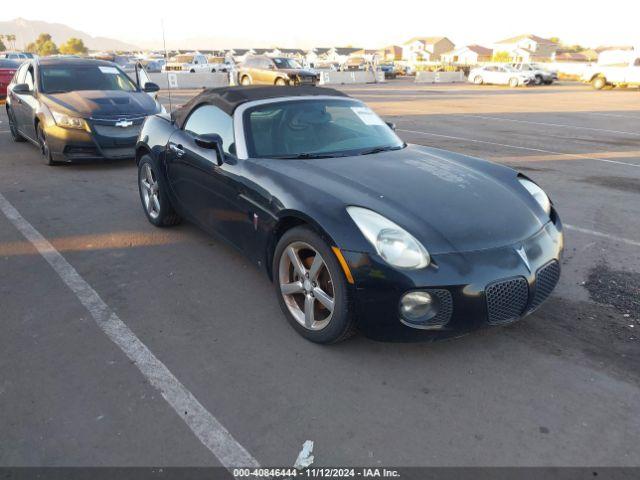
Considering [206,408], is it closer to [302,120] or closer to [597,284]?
[302,120]

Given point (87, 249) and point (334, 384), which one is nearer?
point (334, 384)

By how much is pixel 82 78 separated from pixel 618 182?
8647 mm

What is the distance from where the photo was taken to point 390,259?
2693 millimetres

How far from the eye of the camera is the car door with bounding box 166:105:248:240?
3.75 meters

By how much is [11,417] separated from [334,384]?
5.34 feet

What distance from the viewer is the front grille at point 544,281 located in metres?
2.88

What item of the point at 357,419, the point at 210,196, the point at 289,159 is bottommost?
the point at 357,419

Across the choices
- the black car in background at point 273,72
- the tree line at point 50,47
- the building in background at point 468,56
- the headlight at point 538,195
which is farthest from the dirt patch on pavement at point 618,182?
the tree line at point 50,47

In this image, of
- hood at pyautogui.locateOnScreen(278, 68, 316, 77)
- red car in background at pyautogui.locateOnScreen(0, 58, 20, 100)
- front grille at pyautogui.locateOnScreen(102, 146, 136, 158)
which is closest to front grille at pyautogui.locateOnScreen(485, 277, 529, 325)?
front grille at pyautogui.locateOnScreen(102, 146, 136, 158)

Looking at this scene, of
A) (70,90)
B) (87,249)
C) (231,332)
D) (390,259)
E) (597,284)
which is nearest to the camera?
(390,259)

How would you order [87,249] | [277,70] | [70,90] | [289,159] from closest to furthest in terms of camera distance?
[289,159], [87,249], [70,90], [277,70]

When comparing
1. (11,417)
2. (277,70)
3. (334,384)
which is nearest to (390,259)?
(334,384)

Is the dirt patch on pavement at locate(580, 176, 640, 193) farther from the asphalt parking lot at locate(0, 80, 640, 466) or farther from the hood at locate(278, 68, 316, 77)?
the hood at locate(278, 68, 316, 77)

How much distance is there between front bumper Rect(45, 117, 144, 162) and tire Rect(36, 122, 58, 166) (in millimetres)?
142
